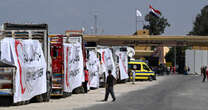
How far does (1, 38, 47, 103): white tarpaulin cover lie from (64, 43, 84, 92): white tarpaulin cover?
2.79 meters

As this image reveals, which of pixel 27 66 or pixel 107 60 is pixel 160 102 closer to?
pixel 27 66

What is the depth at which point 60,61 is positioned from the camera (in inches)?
952

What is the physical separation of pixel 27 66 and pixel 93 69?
42.3ft

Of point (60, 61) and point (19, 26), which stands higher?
point (19, 26)

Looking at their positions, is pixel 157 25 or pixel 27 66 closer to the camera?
pixel 27 66

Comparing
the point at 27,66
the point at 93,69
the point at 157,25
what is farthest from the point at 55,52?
the point at 157,25

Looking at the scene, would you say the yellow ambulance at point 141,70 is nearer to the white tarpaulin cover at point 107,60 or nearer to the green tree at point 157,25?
the white tarpaulin cover at point 107,60

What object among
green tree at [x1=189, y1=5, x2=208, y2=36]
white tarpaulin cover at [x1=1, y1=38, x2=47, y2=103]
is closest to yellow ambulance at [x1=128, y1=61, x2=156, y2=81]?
white tarpaulin cover at [x1=1, y1=38, x2=47, y2=103]

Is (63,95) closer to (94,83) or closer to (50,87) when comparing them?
(50,87)

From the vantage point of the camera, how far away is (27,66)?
19.9 meters

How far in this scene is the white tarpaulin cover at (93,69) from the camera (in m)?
31.8

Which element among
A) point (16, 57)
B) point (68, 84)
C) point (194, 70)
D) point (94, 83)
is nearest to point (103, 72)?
point (94, 83)

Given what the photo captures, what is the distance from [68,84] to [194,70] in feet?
174

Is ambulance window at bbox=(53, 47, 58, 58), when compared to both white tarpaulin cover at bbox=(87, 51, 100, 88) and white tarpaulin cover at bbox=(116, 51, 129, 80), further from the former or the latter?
white tarpaulin cover at bbox=(116, 51, 129, 80)
